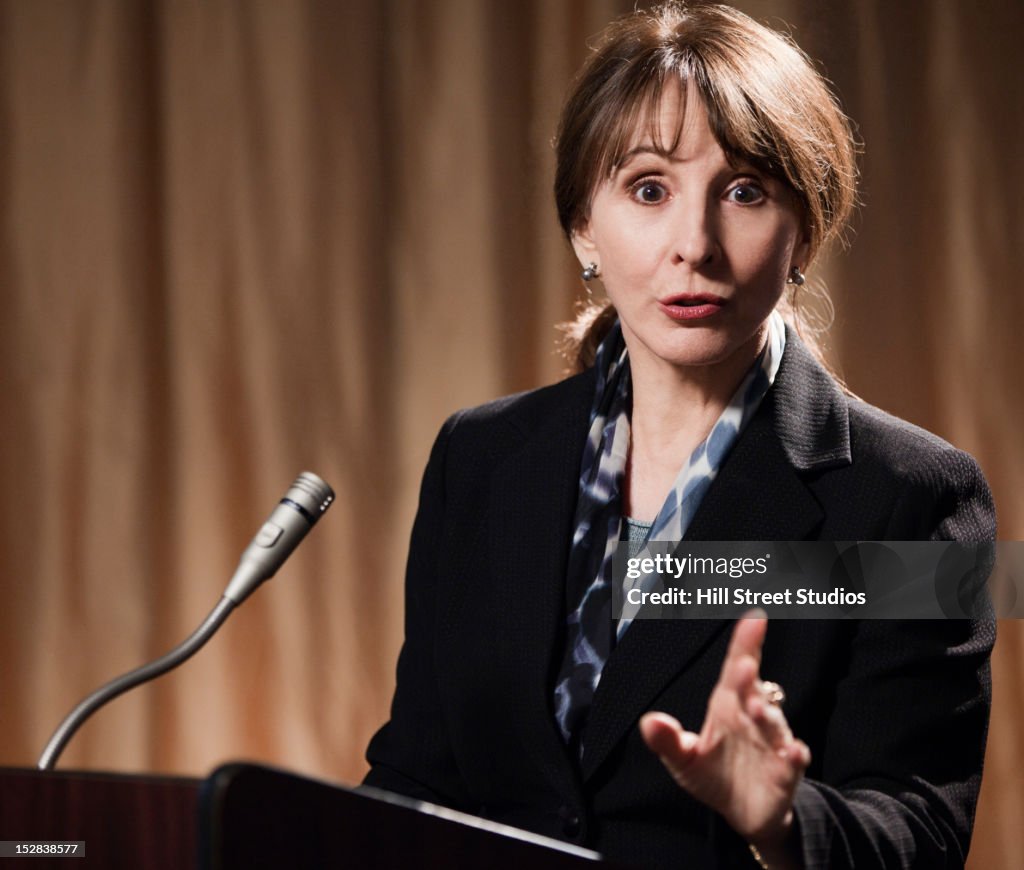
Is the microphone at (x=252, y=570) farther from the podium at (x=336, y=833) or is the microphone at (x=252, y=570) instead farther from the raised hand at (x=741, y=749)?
the raised hand at (x=741, y=749)

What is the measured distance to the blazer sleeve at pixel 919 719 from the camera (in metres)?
1.17

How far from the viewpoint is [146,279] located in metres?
2.45

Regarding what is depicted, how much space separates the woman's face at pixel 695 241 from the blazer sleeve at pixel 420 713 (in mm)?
427

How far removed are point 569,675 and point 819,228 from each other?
58 cm

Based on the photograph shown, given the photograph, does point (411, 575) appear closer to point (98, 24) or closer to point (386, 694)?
point (386, 694)

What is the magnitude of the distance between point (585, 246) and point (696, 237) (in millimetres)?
253

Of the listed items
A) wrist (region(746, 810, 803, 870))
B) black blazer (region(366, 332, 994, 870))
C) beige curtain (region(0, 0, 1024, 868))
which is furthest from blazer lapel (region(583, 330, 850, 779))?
beige curtain (region(0, 0, 1024, 868))

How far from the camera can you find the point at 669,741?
0.82m

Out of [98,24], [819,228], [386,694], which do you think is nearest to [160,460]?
[386,694]

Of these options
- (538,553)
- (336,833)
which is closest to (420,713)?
(538,553)

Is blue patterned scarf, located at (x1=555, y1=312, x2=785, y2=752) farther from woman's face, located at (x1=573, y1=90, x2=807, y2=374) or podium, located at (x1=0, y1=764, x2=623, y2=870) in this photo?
podium, located at (x1=0, y1=764, x2=623, y2=870)

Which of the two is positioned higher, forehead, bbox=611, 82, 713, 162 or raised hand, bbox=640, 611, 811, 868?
forehead, bbox=611, 82, 713, 162

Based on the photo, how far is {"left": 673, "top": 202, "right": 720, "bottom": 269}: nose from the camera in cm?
131
